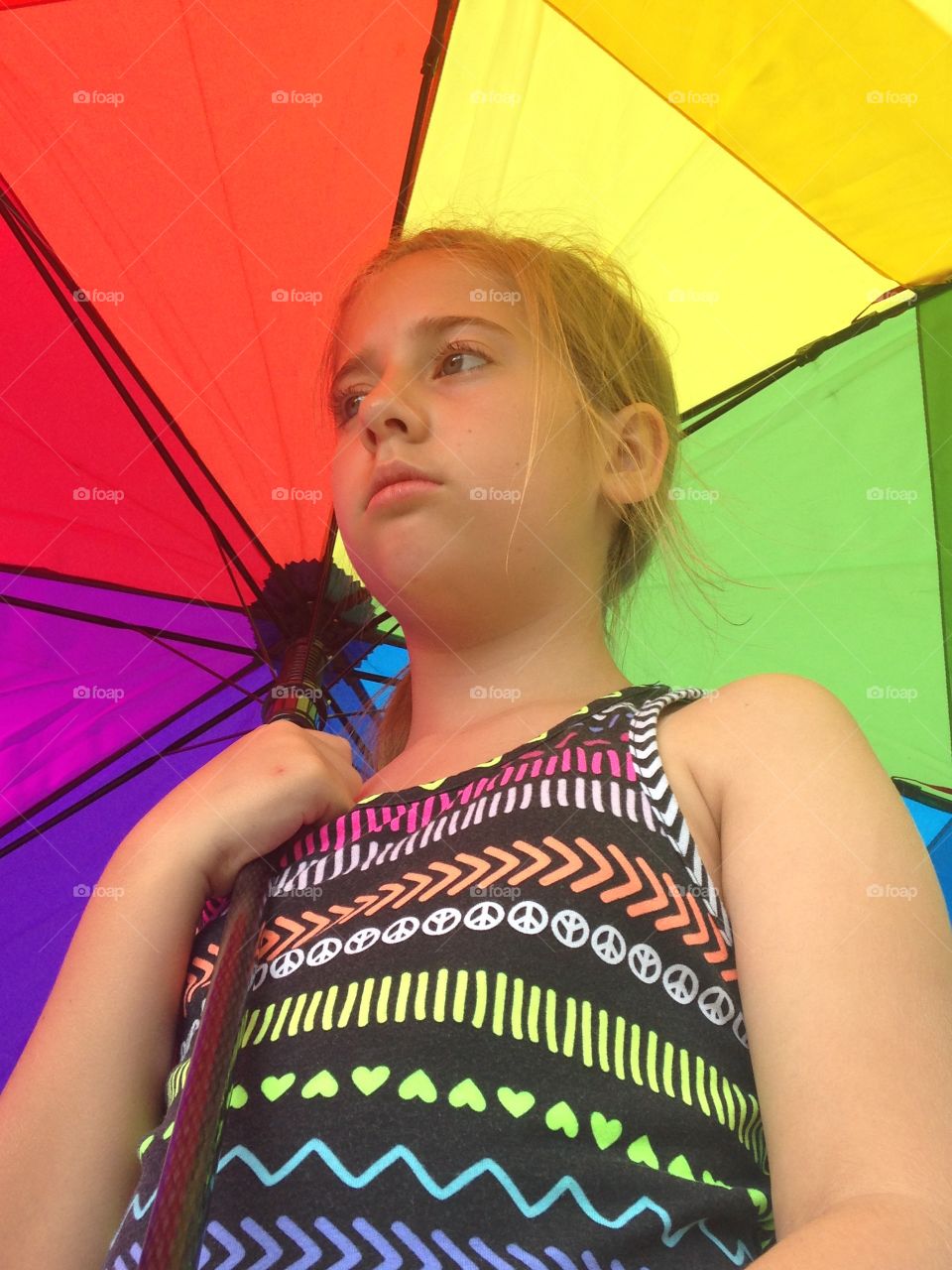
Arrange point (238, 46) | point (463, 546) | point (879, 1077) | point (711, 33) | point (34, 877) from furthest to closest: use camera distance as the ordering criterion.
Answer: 1. point (34, 877)
2. point (238, 46)
3. point (711, 33)
4. point (463, 546)
5. point (879, 1077)

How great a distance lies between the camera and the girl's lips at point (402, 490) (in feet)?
3.69

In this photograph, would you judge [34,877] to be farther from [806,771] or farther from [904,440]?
[904,440]

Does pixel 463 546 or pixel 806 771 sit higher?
pixel 463 546

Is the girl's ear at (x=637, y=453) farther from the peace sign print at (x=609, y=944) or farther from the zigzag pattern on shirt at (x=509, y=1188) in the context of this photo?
the zigzag pattern on shirt at (x=509, y=1188)

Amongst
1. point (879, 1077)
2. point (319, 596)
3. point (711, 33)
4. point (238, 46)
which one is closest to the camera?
point (879, 1077)

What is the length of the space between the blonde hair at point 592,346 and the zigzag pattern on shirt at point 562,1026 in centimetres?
63

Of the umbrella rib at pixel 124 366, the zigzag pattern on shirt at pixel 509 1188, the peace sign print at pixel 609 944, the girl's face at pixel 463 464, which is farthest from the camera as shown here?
the umbrella rib at pixel 124 366

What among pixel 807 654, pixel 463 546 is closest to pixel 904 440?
pixel 807 654

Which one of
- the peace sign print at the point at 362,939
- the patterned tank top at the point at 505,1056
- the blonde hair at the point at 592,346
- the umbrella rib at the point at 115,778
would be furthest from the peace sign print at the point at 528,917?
the umbrella rib at the point at 115,778

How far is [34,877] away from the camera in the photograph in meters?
1.65

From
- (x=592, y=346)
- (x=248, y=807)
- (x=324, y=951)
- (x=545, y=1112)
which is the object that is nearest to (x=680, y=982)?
(x=545, y=1112)

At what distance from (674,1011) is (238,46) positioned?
142cm

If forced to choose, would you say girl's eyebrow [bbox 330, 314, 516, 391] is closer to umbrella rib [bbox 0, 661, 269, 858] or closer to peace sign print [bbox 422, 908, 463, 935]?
peace sign print [bbox 422, 908, 463, 935]

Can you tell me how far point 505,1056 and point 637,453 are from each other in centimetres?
81
